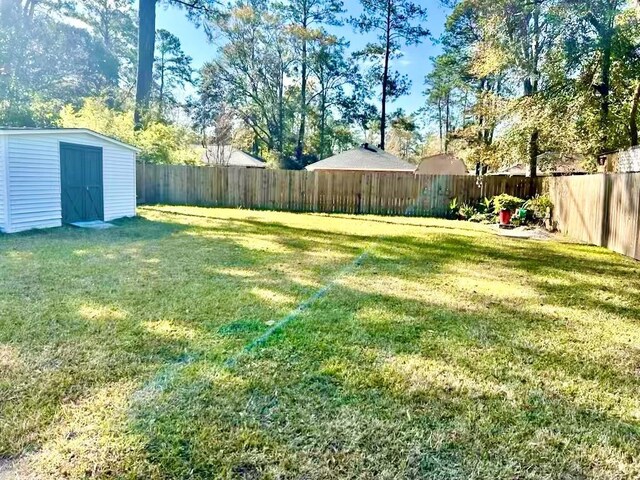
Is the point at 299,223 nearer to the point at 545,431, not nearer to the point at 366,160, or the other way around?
the point at 545,431

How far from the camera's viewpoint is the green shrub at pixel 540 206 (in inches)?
453

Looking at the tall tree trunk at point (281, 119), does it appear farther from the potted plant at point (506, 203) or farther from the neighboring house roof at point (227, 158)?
the potted plant at point (506, 203)

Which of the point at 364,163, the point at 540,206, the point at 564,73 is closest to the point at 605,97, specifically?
the point at 564,73

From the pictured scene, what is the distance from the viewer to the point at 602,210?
8.35 meters

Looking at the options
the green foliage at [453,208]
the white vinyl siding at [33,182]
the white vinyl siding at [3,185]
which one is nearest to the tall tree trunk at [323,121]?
the green foliage at [453,208]

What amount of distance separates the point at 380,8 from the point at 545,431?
24650 millimetres

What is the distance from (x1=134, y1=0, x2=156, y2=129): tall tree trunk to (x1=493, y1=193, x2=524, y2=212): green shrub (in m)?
13.1

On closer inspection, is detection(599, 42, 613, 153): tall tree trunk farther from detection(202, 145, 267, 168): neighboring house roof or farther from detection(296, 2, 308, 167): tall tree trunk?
detection(202, 145, 267, 168): neighboring house roof

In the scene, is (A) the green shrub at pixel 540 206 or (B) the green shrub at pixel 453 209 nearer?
(A) the green shrub at pixel 540 206

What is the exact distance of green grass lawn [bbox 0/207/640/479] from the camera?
1898 millimetres

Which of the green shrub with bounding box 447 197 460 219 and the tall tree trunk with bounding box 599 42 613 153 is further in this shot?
the green shrub with bounding box 447 197 460 219

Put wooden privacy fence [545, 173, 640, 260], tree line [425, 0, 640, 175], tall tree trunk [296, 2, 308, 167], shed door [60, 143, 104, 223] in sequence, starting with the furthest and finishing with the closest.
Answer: tall tree trunk [296, 2, 308, 167] < tree line [425, 0, 640, 175] < shed door [60, 143, 104, 223] < wooden privacy fence [545, 173, 640, 260]

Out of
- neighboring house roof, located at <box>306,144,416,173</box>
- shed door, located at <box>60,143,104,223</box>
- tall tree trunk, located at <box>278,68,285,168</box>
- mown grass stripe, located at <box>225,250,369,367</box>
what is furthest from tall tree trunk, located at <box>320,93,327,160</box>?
mown grass stripe, located at <box>225,250,369,367</box>

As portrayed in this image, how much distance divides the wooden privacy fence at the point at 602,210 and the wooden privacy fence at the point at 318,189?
11.3 feet
